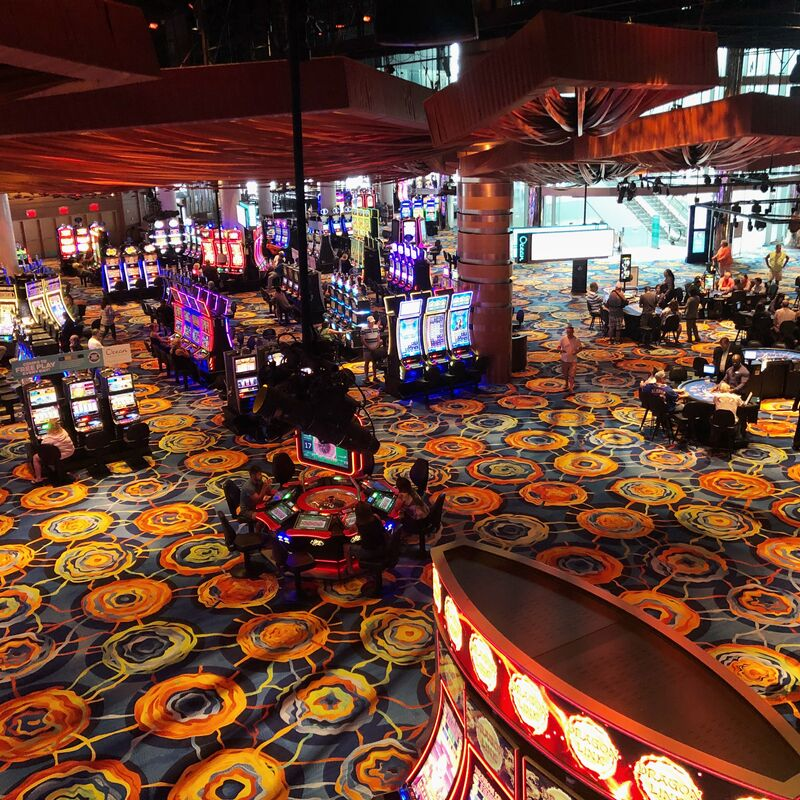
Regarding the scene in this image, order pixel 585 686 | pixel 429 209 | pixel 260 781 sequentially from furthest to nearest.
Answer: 1. pixel 429 209
2. pixel 260 781
3. pixel 585 686

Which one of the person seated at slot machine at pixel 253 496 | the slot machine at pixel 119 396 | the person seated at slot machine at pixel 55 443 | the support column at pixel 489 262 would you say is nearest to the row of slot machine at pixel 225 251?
the support column at pixel 489 262

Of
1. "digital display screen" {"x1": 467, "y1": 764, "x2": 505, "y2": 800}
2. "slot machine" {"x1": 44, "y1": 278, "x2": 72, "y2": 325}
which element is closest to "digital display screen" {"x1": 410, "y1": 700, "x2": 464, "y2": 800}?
"digital display screen" {"x1": 467, "y1": 764, "x2": 505, "y2": 800}

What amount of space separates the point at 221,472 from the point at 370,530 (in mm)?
3609

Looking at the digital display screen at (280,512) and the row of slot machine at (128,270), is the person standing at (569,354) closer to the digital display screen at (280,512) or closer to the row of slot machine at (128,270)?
the digital display screen at (280,512)

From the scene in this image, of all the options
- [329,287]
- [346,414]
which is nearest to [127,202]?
[329,287]

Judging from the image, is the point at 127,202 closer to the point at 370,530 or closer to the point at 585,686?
the point at 370,530

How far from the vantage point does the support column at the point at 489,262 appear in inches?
492

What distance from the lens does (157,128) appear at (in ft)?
14.4

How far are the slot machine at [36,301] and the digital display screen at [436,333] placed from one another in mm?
9398

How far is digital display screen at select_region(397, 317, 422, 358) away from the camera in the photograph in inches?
494

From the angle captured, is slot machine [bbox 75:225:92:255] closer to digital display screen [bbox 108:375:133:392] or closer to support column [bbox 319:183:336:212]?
support column [bbox 319:183:336:212]

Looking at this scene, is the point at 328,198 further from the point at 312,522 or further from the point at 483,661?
the point at 483,661

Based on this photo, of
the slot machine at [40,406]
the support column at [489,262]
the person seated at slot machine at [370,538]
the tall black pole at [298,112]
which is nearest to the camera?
the tall black pole at [298,112]

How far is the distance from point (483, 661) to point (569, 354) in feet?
32.2
